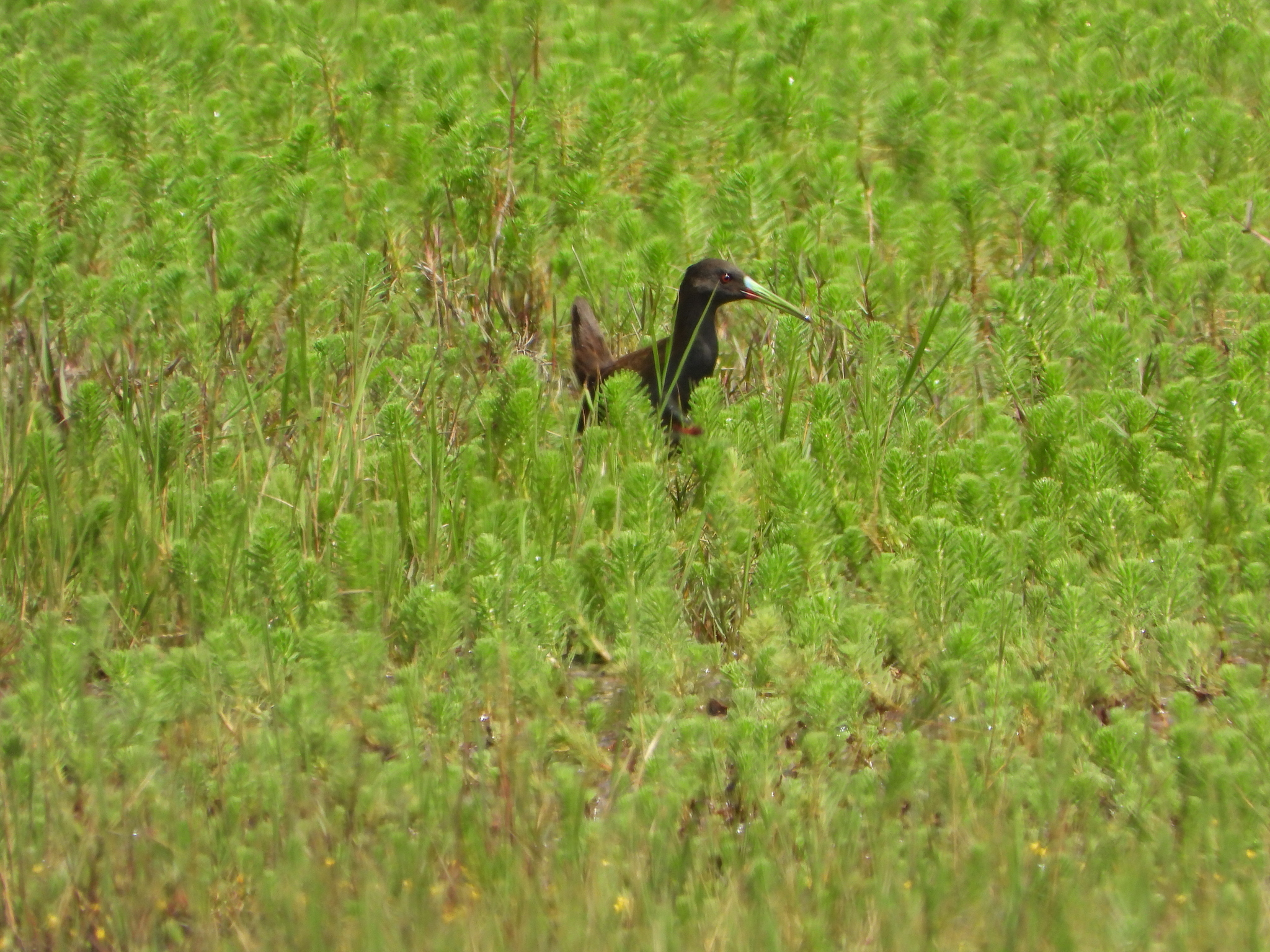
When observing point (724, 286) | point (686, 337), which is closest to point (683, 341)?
point (686, 337)

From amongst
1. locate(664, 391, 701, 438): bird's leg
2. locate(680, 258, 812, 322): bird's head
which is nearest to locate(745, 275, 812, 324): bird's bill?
locate(680, 258, 812, 322): bird's head

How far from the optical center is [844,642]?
4.07 meters

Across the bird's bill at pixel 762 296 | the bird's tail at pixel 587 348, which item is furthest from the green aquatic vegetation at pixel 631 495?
the bird's tail at pixel 587 348

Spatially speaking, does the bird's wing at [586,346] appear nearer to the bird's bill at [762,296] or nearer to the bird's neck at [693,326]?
the bird's neck at [693,326]

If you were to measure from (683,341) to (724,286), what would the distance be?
0.81 ft

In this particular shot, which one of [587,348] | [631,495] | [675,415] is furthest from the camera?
[587,348]

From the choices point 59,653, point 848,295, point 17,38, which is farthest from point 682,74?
point 59,653

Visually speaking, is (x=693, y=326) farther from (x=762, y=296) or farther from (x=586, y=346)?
(x=586, y=346)

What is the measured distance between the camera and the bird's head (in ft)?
20.5

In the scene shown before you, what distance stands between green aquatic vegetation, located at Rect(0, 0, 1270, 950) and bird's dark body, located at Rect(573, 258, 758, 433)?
0.61 ft

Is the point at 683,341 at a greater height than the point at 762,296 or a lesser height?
lesser

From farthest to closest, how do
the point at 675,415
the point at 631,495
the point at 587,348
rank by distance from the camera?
the point at 587,348 < the point at 675,415 < the point at 631,495

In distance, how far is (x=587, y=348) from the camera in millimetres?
6227

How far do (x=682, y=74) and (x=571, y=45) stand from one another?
0.56 m
